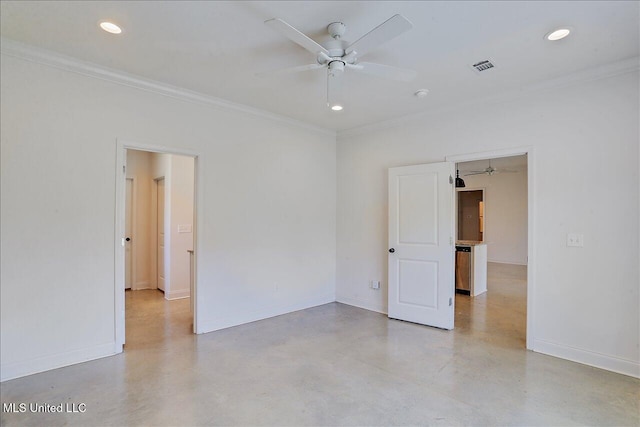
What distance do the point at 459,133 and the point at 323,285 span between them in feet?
9.43

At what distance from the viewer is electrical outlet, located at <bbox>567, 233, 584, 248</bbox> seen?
10.1 feet

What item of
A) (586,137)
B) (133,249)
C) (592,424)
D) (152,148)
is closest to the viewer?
(592,424)

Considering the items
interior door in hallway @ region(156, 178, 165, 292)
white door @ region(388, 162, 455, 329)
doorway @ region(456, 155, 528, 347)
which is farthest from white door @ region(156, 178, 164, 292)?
doorway @ region(456, 155, 528, 347)

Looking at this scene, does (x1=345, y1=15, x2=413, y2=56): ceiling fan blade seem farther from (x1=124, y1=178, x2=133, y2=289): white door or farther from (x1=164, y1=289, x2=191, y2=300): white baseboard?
(x1=124, y1=178, x2=133, y2=289): white door

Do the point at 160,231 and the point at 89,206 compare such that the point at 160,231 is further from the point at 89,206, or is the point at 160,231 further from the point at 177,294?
the point at 89,206

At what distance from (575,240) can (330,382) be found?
2.61 metres

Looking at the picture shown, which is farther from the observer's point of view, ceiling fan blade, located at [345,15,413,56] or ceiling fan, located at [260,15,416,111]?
ceiling fan, located at [260,15,416,111]

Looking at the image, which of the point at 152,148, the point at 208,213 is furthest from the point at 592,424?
the point at 152,148

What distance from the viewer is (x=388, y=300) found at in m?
4.45

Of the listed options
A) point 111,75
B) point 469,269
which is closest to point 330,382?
point 111,75

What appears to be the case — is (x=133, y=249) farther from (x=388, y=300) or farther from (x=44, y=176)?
(x=388, y=300)

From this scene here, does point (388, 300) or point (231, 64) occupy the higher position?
point (231, 64)

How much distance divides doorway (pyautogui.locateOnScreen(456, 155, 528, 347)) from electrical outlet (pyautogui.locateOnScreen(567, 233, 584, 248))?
1.15 meters

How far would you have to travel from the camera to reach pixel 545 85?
3260mm
